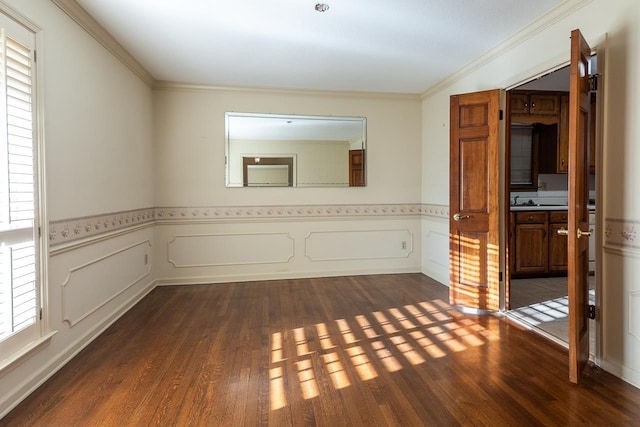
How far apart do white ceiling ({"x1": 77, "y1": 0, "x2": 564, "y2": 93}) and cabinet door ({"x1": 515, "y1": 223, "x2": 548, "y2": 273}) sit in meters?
2.30

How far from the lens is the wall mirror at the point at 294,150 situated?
452cm

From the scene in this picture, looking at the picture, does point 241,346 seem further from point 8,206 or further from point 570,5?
point 570,5

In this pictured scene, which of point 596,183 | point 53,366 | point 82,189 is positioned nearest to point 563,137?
point 596,183

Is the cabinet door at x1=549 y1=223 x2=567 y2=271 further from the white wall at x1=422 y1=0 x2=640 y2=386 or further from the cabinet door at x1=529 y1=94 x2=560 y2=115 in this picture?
the white wall at x1=422 y1=0 x2=640 y2=386

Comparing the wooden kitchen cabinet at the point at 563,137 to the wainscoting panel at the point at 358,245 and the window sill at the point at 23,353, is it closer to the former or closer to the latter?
the wainscoting panel at the point at 358,245

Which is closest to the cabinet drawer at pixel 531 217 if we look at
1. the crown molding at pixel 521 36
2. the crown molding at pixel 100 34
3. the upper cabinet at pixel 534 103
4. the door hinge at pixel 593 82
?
the upper cabinet at pixel 534 103

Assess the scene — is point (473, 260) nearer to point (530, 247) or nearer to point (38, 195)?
point (530, 247)

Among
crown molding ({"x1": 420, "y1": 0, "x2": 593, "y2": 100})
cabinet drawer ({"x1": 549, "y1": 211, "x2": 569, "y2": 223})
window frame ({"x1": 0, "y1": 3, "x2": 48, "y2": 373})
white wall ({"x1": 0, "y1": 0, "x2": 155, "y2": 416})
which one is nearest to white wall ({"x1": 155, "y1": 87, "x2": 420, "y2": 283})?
white wall ({"x1": 0, "y1": 0, "x2": 155, "y2": 416})

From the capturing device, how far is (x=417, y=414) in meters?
1.82

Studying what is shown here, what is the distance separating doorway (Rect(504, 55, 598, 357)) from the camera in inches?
161

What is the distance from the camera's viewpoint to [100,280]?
2.95 m

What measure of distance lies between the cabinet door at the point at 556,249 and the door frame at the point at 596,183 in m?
1.78

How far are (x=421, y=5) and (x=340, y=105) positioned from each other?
2211 millimetres

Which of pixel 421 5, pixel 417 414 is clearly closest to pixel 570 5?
pixel 421 5
